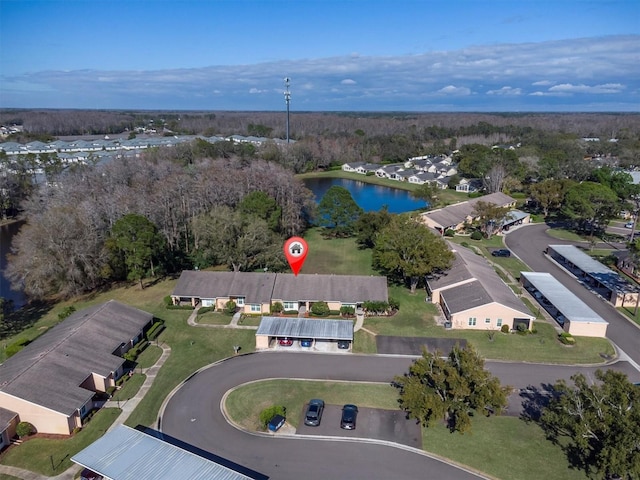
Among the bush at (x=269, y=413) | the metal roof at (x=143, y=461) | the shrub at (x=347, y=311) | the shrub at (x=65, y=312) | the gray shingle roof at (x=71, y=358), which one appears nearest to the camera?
the metal roof at (x=143, y=461)

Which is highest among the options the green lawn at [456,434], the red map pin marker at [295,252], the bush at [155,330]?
the red map pin marker at [295,252]

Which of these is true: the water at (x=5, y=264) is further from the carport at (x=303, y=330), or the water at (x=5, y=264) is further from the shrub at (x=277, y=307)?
the carport at (x=303, y=330)

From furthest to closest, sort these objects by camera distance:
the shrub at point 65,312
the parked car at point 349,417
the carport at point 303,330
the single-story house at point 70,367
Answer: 1. the shrub at point 65,312
2. the carport at point 303,330
3. the single-story house at point 70,367
4. the parked car at point 349,417

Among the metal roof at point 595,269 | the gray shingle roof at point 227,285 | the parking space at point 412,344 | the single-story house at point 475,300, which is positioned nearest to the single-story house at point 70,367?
the gray shingle roof at point 227,285

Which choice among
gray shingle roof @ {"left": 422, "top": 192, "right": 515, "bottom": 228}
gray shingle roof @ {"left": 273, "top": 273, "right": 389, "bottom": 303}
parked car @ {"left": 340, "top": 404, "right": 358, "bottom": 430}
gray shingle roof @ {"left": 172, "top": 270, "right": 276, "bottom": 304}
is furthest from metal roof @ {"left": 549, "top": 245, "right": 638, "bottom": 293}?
gray shingle roof @ {"left": 172, "top": 270, "right": 276, "bottom": 304}

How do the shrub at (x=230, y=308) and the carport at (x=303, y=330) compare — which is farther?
the shrub at (x=230, y=308)

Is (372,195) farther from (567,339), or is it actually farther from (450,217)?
(567,339)

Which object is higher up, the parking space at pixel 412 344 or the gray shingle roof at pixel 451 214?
the gray shingle roof at pixel 451 214

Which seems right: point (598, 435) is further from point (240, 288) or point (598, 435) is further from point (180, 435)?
point (240, 288)
